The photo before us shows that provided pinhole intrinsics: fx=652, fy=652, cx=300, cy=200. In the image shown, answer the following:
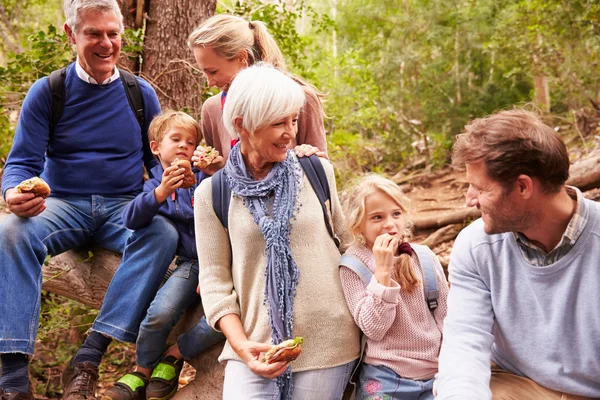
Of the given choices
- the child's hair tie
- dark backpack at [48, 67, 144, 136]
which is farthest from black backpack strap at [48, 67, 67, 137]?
the child's hair tie

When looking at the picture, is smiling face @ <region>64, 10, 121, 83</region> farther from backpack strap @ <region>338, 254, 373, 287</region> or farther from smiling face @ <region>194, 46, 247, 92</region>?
backpack strap @ <region>338, 254, 373, 287</region>

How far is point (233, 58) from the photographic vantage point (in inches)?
132

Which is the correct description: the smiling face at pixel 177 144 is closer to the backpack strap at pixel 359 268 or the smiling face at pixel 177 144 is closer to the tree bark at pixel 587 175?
the backpack strap at pixel 359 268

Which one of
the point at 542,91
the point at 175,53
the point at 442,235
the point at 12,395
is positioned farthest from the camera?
the point at 542,91

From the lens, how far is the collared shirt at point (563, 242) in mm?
2318

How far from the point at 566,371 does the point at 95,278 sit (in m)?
2.63

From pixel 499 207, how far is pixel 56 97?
248 centimetres

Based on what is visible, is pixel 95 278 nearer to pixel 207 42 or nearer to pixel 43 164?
pixel 43 164

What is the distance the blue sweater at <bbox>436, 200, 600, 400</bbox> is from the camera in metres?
2.33

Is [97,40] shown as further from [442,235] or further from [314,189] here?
[442,235]

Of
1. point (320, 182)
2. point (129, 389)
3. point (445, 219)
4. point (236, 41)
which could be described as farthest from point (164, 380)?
point (445, 219)

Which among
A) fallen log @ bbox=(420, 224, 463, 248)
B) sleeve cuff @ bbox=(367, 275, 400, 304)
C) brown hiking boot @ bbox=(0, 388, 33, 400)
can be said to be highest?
sleeve cuff @ bbox=(367, 275, 400, 304)

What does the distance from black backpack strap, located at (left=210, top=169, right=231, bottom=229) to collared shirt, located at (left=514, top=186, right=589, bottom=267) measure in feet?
3.95

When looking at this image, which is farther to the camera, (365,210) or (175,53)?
(175,53)
